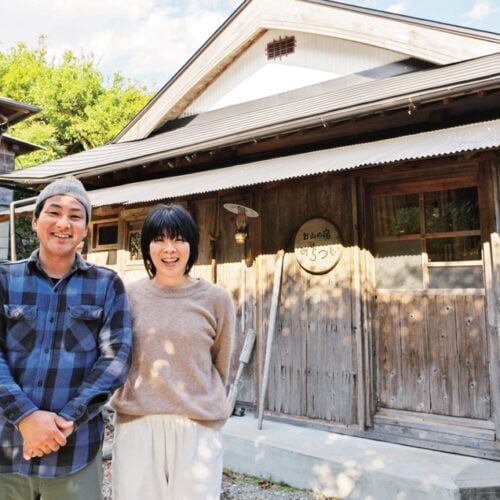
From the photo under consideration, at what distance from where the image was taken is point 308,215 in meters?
4.59

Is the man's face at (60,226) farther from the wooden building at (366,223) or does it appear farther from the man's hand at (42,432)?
the wooden building at (366,223)

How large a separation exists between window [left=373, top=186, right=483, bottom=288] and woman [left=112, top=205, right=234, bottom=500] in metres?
2.78

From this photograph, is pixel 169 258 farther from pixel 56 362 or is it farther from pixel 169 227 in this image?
pixel 56 362

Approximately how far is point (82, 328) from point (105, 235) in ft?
16.7

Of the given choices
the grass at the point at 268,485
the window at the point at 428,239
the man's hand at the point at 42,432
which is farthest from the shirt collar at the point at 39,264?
the window at the point at 428,239

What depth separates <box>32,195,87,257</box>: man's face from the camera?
1.67m

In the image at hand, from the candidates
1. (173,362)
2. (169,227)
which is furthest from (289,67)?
(173,362)

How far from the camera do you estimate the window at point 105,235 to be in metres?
6.34

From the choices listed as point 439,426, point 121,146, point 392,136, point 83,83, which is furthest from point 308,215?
point 83,83

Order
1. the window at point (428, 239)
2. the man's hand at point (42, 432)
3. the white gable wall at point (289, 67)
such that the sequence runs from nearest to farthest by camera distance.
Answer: the man's hand at point (42, 432), the window at point (428, 239), the white gable wall at point (289, 67)

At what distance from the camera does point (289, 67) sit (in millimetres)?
6262

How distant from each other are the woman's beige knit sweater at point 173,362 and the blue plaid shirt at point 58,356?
93 millimetres

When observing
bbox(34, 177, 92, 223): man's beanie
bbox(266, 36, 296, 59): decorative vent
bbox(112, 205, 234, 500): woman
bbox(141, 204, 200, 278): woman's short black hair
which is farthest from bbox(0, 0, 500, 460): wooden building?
bbox(34, 177, 92, 223): man's beanie

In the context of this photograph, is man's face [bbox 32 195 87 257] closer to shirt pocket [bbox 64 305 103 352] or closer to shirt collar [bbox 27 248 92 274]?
shirt collar [bbox 27 248 92 274]
